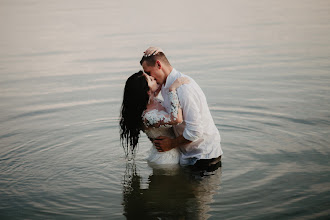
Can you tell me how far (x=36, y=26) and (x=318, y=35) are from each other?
11692mm

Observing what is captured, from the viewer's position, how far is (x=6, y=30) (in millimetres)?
19547

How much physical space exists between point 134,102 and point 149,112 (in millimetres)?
223

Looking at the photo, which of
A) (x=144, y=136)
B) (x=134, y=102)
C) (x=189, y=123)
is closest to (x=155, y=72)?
(x=134, y=102)

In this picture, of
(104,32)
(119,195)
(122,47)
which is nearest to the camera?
(119,195)

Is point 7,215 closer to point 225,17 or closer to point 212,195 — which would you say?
point 212,195

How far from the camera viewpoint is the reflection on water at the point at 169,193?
16.6ft

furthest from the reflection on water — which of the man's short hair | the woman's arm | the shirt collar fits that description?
the man's short hair

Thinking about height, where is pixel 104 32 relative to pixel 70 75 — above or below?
above

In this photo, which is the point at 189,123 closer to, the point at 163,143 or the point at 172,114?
the point at 172,114

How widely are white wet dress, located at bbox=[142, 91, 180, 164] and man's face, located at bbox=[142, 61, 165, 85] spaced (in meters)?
0.32

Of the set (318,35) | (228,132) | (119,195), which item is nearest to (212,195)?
(119,195)

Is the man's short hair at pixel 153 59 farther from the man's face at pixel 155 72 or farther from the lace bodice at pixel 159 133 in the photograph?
the lace bodice at pixel 159 133

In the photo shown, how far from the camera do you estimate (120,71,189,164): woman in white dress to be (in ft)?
18.0

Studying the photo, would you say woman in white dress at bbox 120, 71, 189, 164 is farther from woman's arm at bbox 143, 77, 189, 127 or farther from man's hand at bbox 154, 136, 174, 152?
man's hand at bbox 154, 136, 174, 152
